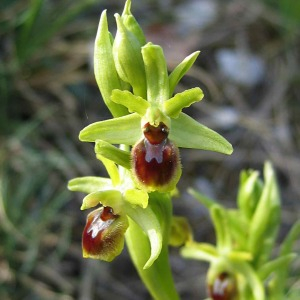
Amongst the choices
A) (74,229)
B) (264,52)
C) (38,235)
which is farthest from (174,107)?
(264,52)

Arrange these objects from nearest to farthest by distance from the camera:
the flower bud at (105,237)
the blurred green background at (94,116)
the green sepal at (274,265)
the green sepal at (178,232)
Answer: the flower bud at (105,237) → the green sepal at (178,232) → the green sepal at (274,265) → the blurred green background at (94,116)

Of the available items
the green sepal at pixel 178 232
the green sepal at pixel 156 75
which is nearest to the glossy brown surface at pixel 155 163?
the green sepal at pixel 156 75

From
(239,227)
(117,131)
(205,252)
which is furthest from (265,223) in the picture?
(117,131)

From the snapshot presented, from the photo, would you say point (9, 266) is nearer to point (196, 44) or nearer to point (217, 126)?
point (217, 126)

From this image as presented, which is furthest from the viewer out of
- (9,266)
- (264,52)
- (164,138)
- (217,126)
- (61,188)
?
(264,52)

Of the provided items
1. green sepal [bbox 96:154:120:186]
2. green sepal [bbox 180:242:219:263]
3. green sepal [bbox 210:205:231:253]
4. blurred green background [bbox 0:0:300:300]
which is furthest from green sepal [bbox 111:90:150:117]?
blurred green background [bbox 0:0:300:300]

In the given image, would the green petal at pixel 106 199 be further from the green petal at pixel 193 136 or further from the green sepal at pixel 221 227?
the green sepal at pixel 221 227
